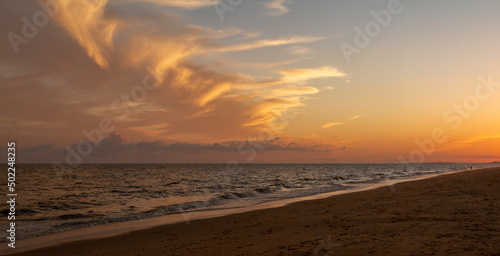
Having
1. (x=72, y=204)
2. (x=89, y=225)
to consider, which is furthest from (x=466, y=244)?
(x=72, y=204)

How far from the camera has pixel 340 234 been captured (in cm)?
1142

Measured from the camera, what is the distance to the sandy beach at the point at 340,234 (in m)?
9.14

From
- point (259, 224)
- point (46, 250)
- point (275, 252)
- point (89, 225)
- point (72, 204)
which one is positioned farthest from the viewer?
point (72, 204)

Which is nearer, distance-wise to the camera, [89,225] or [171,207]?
[89,225]

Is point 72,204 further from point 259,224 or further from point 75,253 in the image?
point 259,224

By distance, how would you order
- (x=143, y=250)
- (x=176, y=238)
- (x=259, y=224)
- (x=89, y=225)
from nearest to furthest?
(x=143, y=250) < (x=176, y=238) < (x=259, y=224) < (x=89, y=225)

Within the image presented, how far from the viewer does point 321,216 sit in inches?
641

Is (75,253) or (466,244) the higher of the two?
(466,244)

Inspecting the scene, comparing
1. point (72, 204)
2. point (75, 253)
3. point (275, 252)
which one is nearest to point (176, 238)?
point (75, 253)

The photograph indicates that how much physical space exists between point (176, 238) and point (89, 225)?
842 cm

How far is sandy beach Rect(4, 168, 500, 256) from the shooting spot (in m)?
9.14

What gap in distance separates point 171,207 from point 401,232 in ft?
66.1

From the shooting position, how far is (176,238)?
14289mm

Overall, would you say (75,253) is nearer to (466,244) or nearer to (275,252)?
(275,252)
